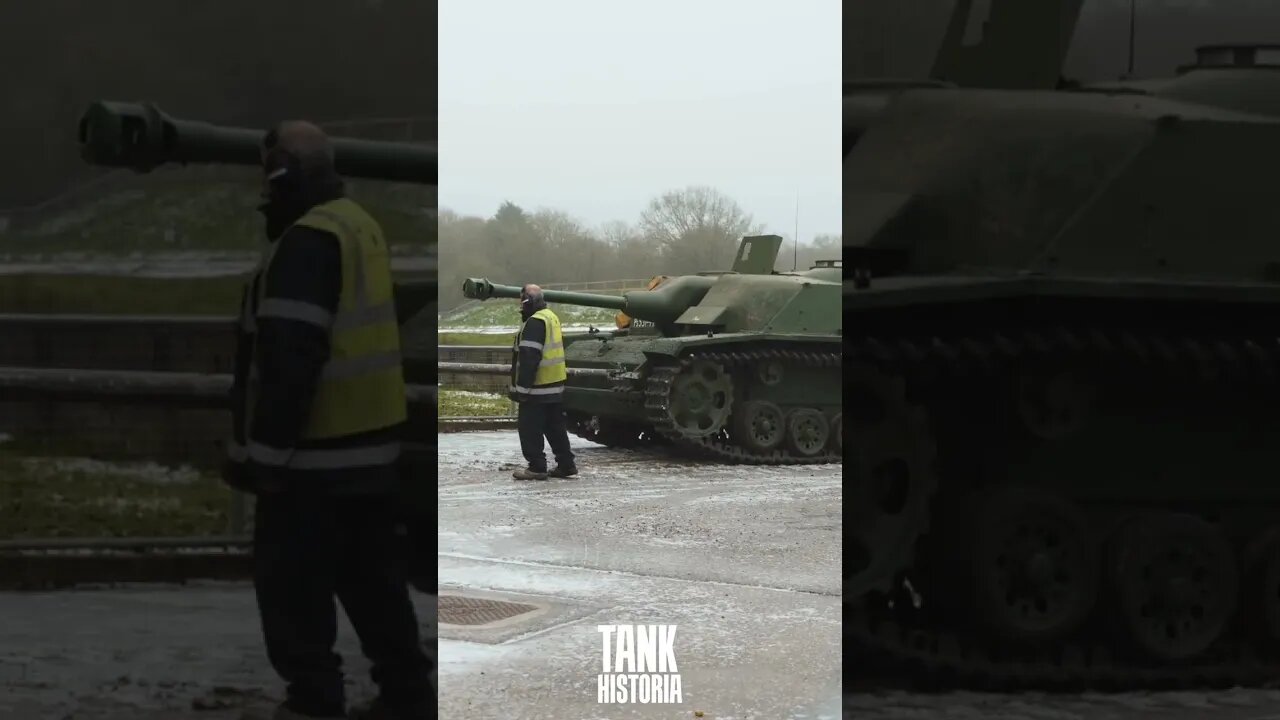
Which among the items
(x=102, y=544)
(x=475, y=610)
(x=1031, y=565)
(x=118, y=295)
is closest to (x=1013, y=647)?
(x=1031, y=565)

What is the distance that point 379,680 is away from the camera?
416 cm

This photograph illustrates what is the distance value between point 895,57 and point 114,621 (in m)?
3.45

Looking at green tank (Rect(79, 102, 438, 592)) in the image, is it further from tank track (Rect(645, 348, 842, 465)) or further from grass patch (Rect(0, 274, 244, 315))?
tank track (Rect(645, 348, 842, 465))

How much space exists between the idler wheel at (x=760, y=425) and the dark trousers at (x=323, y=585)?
683 centimetres

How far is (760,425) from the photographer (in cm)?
1103

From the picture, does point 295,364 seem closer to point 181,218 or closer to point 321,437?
point 321,437

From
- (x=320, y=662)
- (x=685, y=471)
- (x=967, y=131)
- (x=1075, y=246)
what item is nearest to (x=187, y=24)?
(x=320, y=662)

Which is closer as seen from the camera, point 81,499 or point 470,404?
point 81,499

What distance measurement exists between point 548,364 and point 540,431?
47 centimetres

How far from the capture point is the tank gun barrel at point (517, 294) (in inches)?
221

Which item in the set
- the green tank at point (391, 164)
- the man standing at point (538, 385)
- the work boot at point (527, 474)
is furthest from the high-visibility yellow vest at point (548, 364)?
the green tank at point (391, 164)

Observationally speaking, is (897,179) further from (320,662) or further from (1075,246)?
(320,662)

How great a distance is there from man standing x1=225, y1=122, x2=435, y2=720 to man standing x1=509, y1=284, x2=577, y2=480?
2.01 metres

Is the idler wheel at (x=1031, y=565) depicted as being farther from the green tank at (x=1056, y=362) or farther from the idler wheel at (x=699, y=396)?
the idler wheel at (x=699, y=396)
